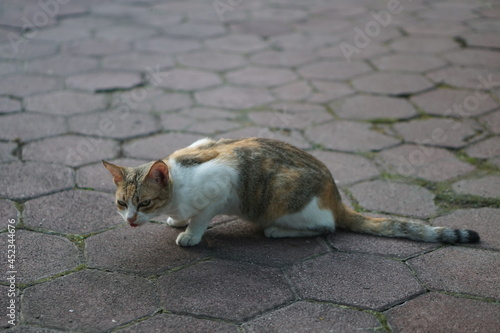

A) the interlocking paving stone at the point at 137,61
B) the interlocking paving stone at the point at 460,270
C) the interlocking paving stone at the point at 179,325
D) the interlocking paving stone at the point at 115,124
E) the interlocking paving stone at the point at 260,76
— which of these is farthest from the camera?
the interlocking paving stone at the point at 137,61

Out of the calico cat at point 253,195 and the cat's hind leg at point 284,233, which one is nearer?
the calico cat at point 253,195

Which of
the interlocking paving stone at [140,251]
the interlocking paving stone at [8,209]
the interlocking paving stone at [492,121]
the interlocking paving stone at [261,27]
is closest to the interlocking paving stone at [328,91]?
the interlocking paving stone at [492,121]

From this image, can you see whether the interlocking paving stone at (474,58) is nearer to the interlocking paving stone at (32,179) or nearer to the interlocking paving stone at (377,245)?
the interlocking paving stone at (377,245)

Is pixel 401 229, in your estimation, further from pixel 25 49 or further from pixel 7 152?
pixel 25 49

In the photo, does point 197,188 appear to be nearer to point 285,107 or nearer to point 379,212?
point 379,212

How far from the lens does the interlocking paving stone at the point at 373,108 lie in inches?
176

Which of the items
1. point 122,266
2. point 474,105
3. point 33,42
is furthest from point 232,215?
point 33,42

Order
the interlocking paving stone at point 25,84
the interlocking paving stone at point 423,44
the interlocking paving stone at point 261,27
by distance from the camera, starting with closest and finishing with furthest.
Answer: the interlocking paving stone at point 25,84 → the interlocking paving stone at point 423,44 → the interlocking paving stone at point 261,27

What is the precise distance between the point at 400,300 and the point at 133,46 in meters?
3.98

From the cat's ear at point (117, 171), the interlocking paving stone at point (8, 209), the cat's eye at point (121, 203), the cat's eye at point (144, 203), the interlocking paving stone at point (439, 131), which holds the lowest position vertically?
the interlocking paving stone at point (8, 209)

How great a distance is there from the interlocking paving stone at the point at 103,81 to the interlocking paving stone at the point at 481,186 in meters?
2.61

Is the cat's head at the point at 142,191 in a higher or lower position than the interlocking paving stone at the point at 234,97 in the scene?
higher

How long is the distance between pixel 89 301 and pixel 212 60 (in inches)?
130

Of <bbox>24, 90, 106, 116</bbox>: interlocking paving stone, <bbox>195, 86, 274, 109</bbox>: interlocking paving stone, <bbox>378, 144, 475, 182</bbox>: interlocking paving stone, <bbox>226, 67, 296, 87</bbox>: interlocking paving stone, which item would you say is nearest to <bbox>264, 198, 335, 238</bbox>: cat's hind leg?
<bbox>378, 144, 475, 182</bbox>: interlocking paving stone
